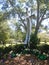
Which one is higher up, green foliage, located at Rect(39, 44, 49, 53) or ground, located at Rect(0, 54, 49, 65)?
ground, located at Rect(0, 54, 49, 65)

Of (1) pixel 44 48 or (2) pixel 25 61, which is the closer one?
(2) pixel 25 61

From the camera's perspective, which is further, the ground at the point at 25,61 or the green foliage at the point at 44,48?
the green foliage at the point at 44,48

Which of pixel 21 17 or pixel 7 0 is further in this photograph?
pixel 21 17

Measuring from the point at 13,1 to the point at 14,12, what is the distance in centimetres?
190

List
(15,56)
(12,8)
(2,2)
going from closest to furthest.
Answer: (15,56) → (2,2) → (12,8)

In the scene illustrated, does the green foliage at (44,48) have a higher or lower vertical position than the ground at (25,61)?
lower

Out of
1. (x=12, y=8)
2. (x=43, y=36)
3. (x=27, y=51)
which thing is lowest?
(x=43, y=36)

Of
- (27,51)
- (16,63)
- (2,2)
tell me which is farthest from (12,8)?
(16,63)

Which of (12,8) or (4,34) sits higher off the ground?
(12,8)

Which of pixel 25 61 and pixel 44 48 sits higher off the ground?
pixel 25 61

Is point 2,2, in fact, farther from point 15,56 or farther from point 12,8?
point 15,56

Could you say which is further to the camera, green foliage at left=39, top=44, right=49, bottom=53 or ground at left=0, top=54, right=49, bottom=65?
green foliage at left=39, top=44, right=49, bottom=53

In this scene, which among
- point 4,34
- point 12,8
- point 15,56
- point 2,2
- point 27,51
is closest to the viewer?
point 15,56

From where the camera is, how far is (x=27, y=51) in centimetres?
1391
